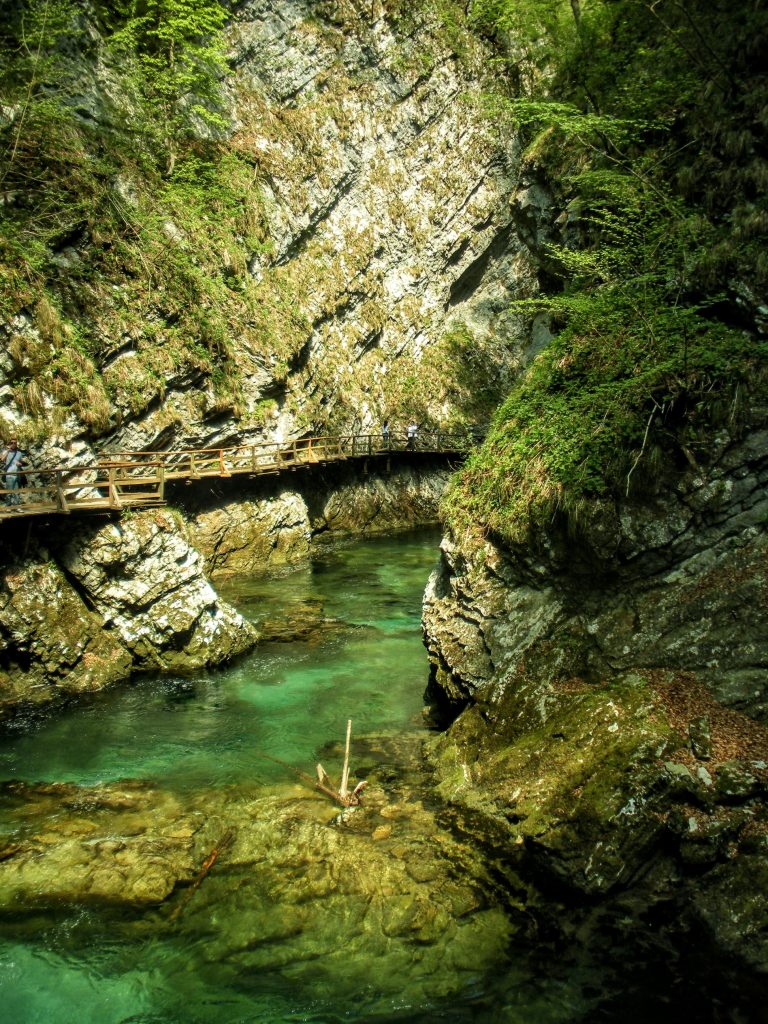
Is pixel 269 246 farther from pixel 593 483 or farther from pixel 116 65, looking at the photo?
pixel 593 483

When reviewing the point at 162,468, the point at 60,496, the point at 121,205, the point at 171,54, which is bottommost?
the point at 60,496

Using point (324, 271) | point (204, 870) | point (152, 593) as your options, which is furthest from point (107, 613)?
point (324, 271)

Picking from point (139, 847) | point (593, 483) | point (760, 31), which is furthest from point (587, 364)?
point (139, 847)

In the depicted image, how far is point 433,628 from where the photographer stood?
1009cm

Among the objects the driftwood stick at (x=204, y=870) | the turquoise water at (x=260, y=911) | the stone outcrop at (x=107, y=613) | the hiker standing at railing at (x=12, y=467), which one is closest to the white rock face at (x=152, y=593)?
the stone outcrop at (x=107, y=613)

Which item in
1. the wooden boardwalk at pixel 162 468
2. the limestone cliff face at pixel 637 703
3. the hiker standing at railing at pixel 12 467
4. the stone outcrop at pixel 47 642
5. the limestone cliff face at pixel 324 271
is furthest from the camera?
the limestone cliff face at pixel 324 271

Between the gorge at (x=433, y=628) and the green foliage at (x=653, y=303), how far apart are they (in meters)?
0.06

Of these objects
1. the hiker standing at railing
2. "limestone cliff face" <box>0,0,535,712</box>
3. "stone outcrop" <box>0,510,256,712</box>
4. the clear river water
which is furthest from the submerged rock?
the hiker standing at railing

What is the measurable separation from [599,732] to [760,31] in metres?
9.58

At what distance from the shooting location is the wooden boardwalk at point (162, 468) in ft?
39.3

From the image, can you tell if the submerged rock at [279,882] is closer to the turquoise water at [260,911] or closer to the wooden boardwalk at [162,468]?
the turquoise water at [260,911]

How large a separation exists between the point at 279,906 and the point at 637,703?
4369mm

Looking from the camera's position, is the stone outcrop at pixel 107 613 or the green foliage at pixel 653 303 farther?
the stone outcrop at pixel 107 613

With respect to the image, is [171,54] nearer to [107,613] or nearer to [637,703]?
[107,613]
